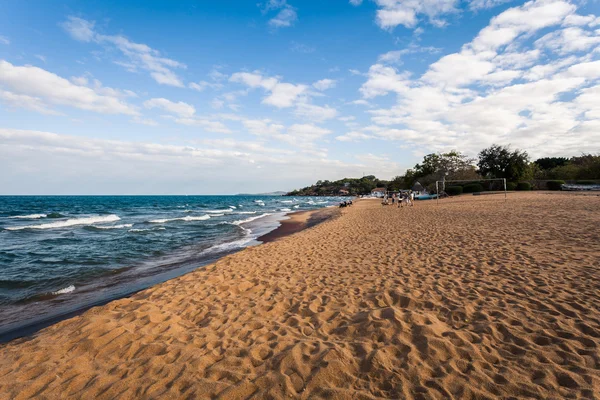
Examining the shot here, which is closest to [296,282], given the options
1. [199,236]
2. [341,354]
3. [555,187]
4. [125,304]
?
[341,354]

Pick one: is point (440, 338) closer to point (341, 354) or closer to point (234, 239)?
point (341, 354)

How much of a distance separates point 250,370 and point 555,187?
48.8 m

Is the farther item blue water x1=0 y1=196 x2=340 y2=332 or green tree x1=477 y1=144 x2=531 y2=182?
green tree x1=477 y1=144 x2=531 y2=182

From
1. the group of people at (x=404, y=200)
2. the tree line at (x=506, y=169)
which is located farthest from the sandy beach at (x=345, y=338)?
the tree line at (x=506, y=169)

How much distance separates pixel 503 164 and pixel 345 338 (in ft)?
179

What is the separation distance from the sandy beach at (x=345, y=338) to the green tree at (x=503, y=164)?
46.2 metres

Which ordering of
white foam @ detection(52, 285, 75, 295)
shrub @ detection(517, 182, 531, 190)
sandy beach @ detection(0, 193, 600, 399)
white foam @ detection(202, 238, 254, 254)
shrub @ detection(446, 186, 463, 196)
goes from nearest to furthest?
sandy beach @ detection(0, 193, 600, 399), white foam @ detection(52, 285, 75, 295), white foam @ detection(202, 238, 254, 254), shrub @ detection(517, 182, 531, 190), shrub @ detection(446, 186, 463, 196)

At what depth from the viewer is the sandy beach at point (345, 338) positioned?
308cm

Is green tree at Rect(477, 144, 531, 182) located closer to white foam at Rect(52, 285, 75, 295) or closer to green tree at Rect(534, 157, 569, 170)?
green tree at Rect(534, 157, 569, 170)

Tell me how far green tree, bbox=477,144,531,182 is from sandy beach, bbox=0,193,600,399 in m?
46.2

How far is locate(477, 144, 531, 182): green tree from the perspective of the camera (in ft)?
145

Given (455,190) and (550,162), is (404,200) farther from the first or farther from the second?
(550,162)

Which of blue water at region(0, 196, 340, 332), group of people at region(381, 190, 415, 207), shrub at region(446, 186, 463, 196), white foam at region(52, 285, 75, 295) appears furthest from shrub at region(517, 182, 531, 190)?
white foam at region(52, 285, 75, 295)

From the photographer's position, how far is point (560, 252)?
7465 mm
